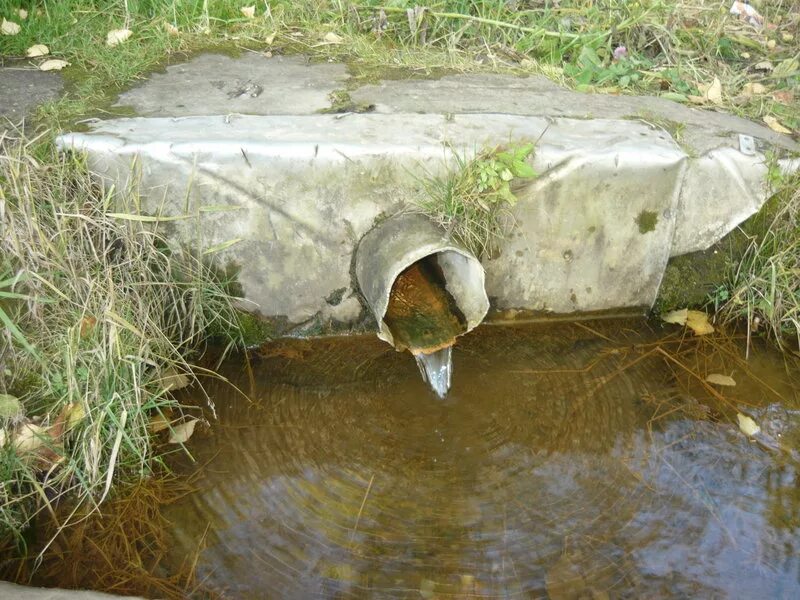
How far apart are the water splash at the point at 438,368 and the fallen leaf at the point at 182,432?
106 cm

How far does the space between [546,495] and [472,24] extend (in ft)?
10.6

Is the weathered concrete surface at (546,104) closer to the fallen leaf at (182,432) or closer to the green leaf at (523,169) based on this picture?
the green leaf at (523,169)

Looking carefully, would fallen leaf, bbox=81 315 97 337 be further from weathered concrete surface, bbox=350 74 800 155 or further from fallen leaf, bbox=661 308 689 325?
fallen leaf, bbox=661 308 689 325

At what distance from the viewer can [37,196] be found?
117 inches

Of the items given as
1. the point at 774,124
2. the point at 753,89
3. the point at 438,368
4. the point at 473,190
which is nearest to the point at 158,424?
the point at 438,368

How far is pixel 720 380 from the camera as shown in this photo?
11.8ft

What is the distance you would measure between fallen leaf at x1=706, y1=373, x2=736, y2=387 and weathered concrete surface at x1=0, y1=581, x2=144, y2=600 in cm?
279

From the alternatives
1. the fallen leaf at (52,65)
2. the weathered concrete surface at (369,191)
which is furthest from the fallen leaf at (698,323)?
the fallen leaf at (52,65)

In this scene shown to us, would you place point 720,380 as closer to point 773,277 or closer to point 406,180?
point 773,277

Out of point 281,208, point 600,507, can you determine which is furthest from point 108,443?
point 600,507

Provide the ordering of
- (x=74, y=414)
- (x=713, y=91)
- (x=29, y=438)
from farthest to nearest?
(x=713, y=91) → (x=74, y=414) → (x=29, y=438)

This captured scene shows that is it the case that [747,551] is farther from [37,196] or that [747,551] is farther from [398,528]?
[37,196]

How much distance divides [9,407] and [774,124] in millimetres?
4179

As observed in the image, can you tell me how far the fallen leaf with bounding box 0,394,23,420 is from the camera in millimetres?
2684
